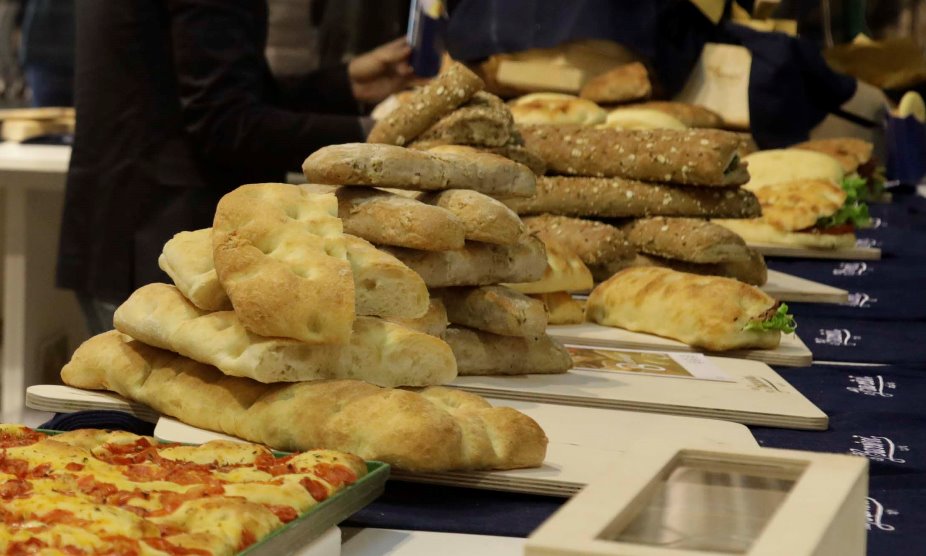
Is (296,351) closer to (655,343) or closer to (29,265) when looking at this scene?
(655,343)

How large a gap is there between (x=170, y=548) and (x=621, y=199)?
5.90 feet

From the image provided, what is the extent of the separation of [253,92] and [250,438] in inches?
89.0

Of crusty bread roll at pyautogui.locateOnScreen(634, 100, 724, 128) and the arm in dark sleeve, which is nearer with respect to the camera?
the arm in dark sleeve

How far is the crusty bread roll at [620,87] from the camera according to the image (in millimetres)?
3441

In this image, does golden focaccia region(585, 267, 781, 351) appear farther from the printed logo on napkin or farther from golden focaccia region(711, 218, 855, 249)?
golden focaccia region(711, 218, 855, 249)

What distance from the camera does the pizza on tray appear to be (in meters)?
0.88

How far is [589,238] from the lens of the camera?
95.7 inches

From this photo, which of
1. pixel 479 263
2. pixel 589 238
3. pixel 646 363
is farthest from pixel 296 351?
pixel 589 238

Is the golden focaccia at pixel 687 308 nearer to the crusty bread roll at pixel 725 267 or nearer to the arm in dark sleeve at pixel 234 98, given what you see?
the crusty bread roll at pixel 725 267

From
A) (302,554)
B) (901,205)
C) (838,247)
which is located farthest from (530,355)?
(901,205)

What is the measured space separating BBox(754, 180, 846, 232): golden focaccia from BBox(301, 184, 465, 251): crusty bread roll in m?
1.70

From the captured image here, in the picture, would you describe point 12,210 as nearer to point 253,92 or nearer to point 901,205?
point 253,92

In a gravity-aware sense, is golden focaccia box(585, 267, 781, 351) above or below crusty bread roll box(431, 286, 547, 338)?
below

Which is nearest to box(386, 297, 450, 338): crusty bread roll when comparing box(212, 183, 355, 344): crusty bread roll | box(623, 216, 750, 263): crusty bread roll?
box(212, 183, 355, 344): crusty bread roll
